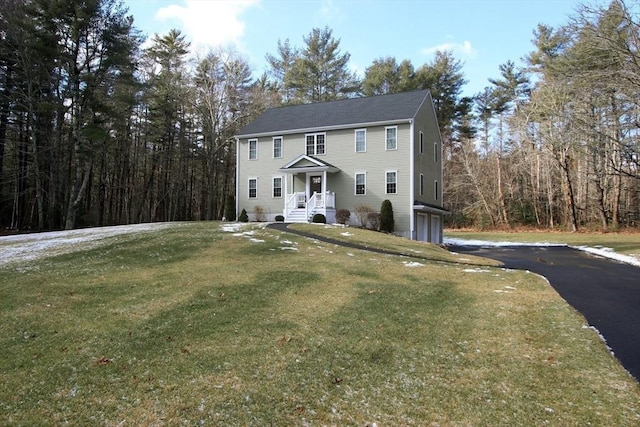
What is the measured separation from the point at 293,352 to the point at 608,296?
726cm

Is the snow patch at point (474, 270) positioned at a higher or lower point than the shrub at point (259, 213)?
lower

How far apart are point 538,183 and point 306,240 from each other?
1183 inches

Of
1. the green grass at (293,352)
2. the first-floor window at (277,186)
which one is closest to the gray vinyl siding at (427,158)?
the first-floor window at (277,186)

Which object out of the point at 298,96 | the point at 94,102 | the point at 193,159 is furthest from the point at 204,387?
the point at 298,96

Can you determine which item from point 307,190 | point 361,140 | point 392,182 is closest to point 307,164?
point 307,190

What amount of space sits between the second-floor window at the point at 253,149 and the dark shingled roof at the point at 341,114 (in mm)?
526

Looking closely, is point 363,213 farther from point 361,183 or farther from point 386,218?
point 361,183

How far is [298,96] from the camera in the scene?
40000mm

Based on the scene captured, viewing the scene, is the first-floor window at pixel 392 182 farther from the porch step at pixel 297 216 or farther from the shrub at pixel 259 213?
the shrub at pixel 259 213

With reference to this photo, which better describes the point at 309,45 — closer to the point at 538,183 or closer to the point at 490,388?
the point at 538,183

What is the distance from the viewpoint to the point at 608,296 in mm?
8320

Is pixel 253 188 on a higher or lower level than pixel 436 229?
higher

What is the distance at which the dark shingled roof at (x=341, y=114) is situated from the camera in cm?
2311

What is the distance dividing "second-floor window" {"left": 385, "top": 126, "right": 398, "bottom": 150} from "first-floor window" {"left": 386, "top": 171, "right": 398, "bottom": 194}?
59.0 inches
